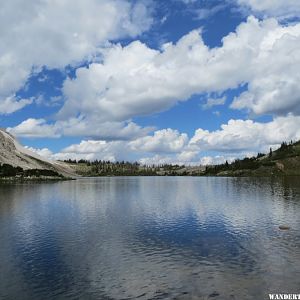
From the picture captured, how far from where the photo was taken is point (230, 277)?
3959 cm

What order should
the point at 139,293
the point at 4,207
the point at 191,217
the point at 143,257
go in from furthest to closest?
the point at 4,207 → the point at 191,217 → the point at 143,257 → the point at 139,293

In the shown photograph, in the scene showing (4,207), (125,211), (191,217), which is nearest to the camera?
(191,217)

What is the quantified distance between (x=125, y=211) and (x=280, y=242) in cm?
4779

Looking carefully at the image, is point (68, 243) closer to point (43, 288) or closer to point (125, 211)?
point (43, 288)

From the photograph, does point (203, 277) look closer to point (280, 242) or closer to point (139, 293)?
point (139, 293)

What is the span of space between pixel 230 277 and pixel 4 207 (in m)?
80.4

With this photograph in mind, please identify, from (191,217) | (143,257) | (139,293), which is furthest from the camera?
A: (191,217)

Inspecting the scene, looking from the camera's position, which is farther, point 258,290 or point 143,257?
point 143,257

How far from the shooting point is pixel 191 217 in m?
84.1

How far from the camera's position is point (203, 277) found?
39781mm

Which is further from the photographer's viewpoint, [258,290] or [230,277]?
[230,277]

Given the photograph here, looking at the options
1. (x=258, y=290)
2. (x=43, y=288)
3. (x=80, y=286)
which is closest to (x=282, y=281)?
(x=258, y=290)

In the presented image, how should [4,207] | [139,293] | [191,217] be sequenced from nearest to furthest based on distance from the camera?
[139,293]
[191,217]
[4,207]

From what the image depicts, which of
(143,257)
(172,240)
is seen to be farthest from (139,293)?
(172,240)
